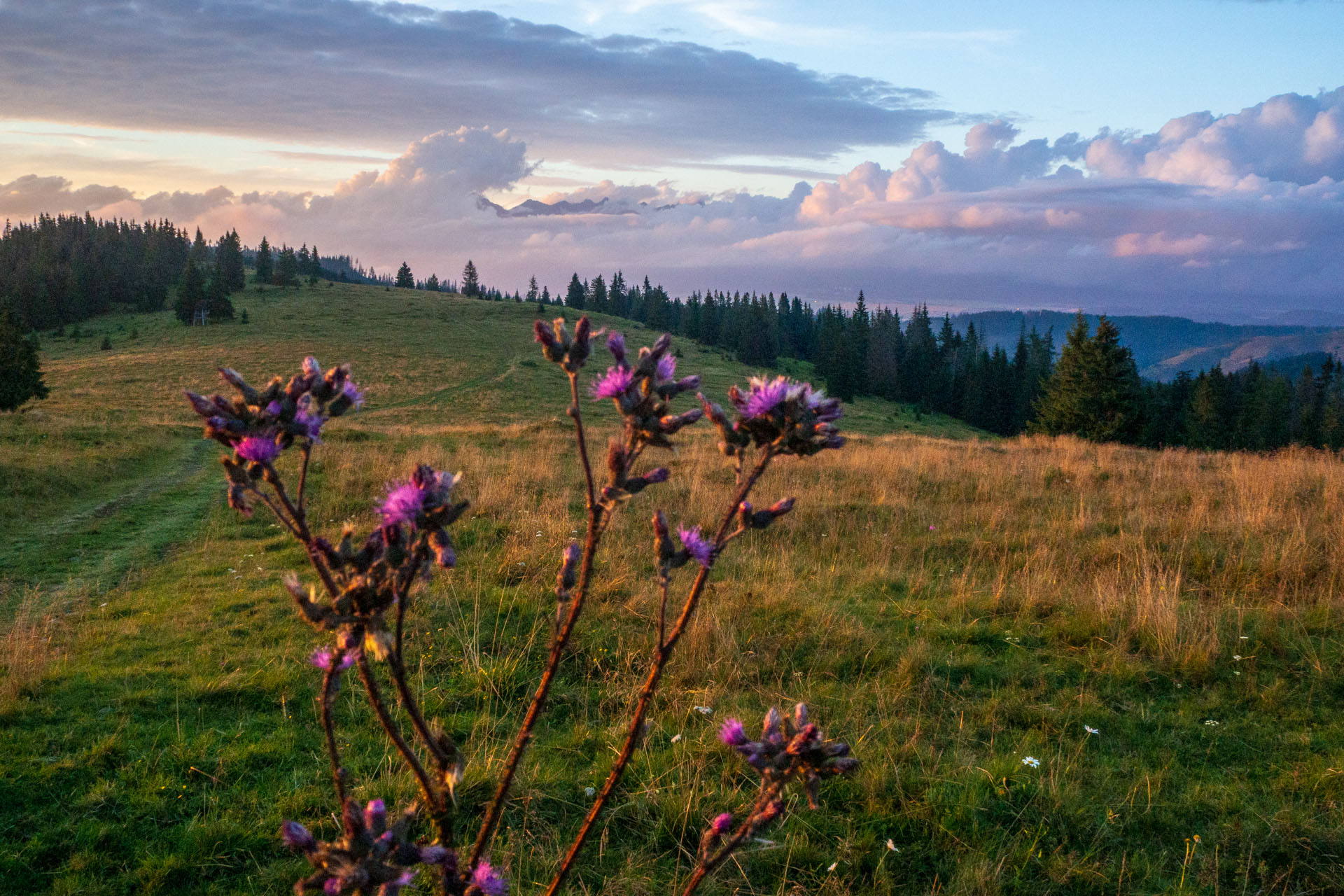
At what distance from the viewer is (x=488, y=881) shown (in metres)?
1.41

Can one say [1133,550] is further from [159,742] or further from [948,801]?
[159,742]

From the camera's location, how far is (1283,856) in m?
3.54

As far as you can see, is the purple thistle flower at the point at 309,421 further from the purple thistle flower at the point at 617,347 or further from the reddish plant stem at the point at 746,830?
the reddish plant stem at the point at 746,830

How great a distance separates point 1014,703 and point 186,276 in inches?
3497

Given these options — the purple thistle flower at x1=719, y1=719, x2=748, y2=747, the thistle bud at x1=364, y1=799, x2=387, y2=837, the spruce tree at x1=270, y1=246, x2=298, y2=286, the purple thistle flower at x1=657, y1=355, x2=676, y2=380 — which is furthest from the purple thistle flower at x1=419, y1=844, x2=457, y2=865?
the spruce tree at x1=270, y1=246, x2=298, y2=286

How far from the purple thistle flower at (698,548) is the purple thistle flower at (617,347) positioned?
0.37 m

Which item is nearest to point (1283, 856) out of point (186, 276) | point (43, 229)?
point (186, 276)

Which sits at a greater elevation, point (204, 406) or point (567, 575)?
point (204, 406)

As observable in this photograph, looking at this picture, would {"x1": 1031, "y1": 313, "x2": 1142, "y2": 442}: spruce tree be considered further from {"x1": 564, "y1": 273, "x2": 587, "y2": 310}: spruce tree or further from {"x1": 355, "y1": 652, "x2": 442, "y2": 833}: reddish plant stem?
{"x1": 564, "y1": 273, "x2": 587, "y2": 310}: spruce tree

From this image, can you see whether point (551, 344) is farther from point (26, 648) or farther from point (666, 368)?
point (26, 648)

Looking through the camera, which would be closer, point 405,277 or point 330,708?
point 330,708

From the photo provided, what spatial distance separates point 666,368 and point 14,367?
35.6m

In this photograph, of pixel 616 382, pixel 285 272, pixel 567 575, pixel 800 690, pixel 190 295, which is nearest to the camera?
pixel 616 382

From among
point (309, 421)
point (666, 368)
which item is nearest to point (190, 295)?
point (309, 421)
